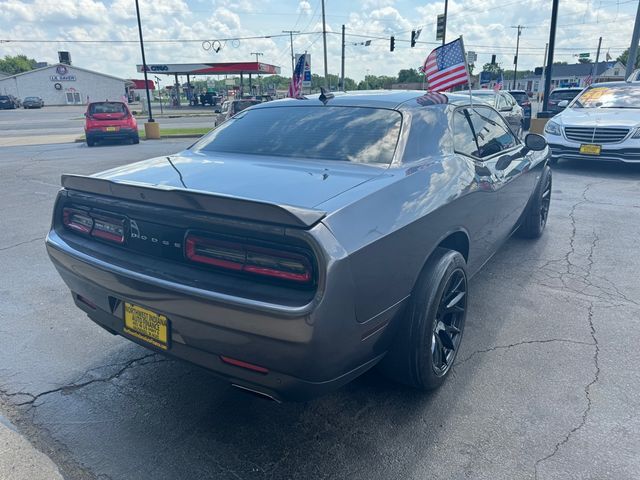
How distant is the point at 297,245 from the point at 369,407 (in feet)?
3.95

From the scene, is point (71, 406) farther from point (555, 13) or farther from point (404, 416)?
point (555, 13)

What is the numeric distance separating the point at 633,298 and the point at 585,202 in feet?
11.8

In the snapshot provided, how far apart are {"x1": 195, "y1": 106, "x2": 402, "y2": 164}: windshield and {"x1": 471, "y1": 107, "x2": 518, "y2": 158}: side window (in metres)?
0.92

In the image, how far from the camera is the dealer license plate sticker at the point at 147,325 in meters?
2.13

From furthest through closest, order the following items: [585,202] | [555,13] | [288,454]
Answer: [555,13]
[585,202]
[288,454]

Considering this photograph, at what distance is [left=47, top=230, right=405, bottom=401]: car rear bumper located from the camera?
1.79 meters

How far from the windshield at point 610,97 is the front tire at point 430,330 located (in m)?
8.92

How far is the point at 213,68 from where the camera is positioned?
48.1 meters

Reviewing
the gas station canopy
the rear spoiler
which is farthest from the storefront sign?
the rear spoiler

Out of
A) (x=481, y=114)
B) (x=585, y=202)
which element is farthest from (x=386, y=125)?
(x=585, y=202)

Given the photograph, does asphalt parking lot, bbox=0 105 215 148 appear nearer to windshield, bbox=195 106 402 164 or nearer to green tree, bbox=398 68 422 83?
windshield, bbox=195 106 402 164

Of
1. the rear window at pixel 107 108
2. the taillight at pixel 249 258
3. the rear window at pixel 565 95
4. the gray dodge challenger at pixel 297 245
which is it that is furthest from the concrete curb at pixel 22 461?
the rear window at pixel 565 95

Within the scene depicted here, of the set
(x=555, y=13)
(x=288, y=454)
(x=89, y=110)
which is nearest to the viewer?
(x=288, y=454)

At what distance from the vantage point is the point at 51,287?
4141 mm
